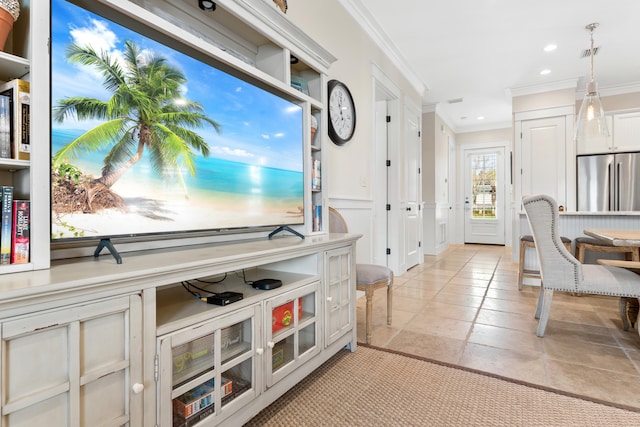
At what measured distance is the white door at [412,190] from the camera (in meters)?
4.68

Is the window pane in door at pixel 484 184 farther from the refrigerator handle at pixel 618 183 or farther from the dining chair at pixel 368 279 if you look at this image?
the dining chair at pixel 368 279

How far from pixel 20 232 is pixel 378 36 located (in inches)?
144

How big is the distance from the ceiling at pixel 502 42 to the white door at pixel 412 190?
0.74m

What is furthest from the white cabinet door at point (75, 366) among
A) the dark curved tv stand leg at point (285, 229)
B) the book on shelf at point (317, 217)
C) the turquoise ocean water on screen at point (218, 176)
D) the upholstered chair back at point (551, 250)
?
the upholstered chair back at point (551, 250)

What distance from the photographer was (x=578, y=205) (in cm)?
512

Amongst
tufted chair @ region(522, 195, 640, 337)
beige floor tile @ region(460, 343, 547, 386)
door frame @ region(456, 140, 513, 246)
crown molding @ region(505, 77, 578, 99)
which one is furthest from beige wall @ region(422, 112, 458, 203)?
beige floor tile @ region(460, 343, 547, 386)

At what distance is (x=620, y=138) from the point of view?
17.0 feet

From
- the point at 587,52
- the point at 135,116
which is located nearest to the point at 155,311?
the point at 135,116

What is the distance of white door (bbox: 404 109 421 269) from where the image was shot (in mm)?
4680

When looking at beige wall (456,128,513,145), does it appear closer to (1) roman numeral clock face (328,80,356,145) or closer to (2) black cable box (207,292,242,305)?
(1) roman numeral clock face (328,80,356,145)

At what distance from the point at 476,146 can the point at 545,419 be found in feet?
23.9

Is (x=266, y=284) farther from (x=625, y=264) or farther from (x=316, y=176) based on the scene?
(x=625, y=264)

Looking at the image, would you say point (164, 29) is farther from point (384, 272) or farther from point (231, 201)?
point (384, 272)

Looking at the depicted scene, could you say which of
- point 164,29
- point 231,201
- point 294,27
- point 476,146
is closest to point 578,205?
point 476,146
